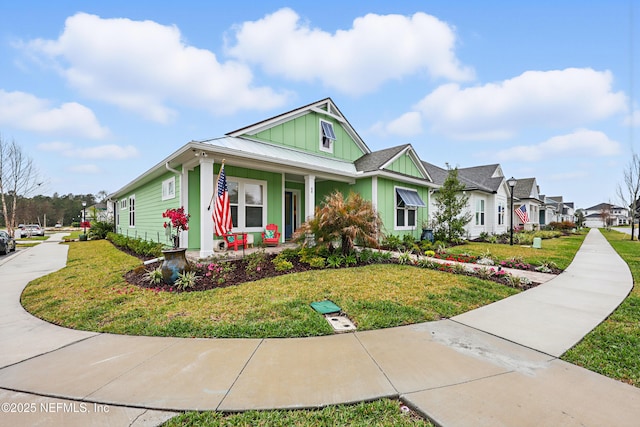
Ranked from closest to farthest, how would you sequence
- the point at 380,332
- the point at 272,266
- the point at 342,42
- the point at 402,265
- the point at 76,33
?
the point at 380,332, the point at 272,266, the point at 402,265, the point at 76,33, the point at 342,42

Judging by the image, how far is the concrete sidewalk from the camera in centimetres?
209

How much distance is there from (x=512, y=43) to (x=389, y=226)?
812 cm

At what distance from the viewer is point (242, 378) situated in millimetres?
2455

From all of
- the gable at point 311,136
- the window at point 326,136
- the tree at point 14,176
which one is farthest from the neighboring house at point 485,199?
the tree at point 14,176

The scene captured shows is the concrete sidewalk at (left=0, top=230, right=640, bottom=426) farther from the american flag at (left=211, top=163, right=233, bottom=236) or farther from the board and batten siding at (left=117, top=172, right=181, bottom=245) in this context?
the board and batten siding at (left=117, top=172, right=181, bottom=245)

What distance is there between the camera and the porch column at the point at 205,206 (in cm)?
717

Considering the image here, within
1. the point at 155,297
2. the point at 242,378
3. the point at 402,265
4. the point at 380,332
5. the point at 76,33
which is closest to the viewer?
the point at 242,378

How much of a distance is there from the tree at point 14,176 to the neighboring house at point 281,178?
13.2 meters

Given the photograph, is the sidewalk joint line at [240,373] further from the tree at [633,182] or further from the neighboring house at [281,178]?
the tree at [633,182]

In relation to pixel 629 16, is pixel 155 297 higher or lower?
lower

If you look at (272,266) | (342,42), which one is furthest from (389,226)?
(342,42)

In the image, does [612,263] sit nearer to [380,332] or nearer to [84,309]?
[380,332]

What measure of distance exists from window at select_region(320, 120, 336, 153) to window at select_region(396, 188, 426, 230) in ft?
12.5

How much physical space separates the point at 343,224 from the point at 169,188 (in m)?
6.58
